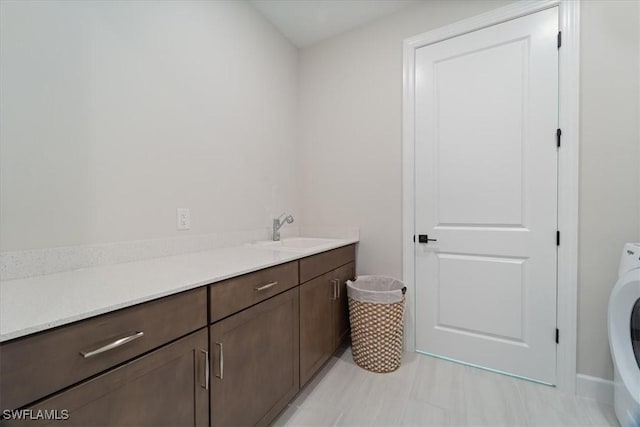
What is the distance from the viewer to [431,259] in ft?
6.56

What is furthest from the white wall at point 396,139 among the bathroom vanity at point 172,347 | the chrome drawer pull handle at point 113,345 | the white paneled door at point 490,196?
the chrome drawer pull handle at point 113,345

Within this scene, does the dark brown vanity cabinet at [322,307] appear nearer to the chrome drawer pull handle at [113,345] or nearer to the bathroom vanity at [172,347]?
the bathroom vanity at [172,347]

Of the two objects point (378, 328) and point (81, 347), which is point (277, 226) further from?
point (81, 347)

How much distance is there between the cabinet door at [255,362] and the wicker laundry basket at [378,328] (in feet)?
1.85

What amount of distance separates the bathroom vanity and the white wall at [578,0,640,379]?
1.60 meters

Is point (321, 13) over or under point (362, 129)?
over

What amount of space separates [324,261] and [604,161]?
1681mm

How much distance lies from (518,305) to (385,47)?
2090 millimetres

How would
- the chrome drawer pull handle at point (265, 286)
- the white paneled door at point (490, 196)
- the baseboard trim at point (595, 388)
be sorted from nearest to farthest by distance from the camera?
the chrome drawer pull handle at point (265, 286)
the baseboard trim at point (595, 388)
the white paneled door at point (490, 196)

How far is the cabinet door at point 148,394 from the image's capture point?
0.65 m

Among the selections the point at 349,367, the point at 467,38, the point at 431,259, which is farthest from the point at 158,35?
the point at 349,367

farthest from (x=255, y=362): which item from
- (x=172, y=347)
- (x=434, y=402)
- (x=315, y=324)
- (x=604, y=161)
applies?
(x=604, y=161)

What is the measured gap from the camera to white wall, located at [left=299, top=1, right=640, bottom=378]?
1468mm

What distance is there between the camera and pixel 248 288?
1.13 meters
